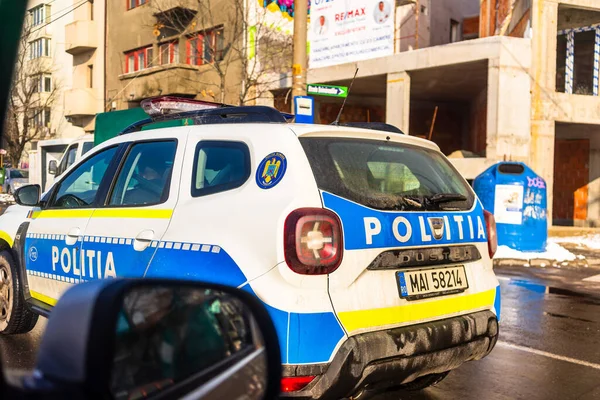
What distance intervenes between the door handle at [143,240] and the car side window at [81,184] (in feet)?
3.24

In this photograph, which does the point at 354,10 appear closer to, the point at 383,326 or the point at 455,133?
the point at 455,133

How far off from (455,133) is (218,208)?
22.2 m

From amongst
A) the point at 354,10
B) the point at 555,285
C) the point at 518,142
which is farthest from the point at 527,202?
the point at 354,10

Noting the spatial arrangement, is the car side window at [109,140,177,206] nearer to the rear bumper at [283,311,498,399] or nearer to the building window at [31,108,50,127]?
the rear bumper at [283,311,498,399]

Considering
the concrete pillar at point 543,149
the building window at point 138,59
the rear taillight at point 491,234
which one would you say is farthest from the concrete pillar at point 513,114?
the building window at point 138,59

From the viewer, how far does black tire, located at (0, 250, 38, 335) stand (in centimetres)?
524

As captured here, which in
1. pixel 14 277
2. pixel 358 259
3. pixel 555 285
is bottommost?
pixel 555 285

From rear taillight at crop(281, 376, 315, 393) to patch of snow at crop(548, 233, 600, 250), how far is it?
13.0 meters

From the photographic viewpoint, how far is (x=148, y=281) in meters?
1.58

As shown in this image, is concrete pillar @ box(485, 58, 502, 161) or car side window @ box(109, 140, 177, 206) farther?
concrete pillar @ box(485, 58, 502, 161)

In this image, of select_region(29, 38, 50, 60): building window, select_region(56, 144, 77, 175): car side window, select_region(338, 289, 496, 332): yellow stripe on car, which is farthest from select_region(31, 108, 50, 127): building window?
select_region(338, 289, 496, 332): yellow stripe on car

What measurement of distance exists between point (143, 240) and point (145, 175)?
2.02 feet

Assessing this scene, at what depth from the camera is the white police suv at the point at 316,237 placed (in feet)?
10.2

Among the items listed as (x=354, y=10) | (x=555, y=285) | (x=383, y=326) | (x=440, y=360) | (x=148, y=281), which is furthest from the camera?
(x=354, y=10)
